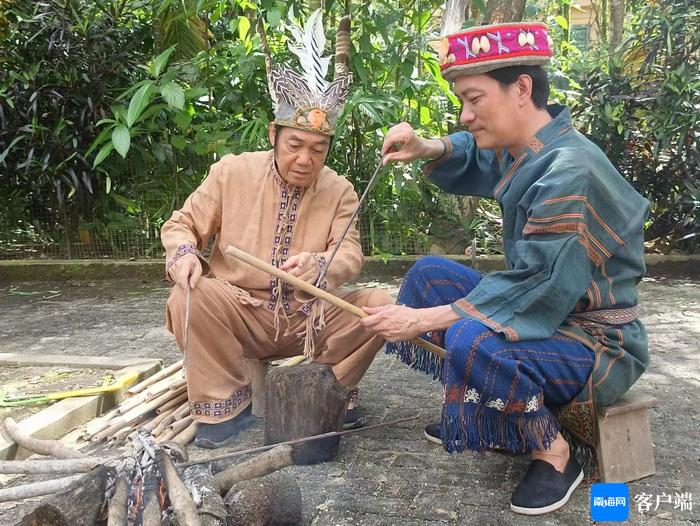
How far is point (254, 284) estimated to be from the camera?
299 cm

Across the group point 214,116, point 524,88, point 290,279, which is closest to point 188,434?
point 290,279

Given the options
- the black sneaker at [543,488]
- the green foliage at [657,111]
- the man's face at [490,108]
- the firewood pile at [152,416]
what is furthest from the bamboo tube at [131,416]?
the green foliage at [657,111]

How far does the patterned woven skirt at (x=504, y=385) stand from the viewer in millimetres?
2209

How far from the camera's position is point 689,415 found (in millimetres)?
3041

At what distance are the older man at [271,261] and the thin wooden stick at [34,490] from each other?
0.89 m

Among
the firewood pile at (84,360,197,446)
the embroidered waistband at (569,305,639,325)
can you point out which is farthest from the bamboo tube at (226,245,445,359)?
the firewood pile at (84,360,197,446)

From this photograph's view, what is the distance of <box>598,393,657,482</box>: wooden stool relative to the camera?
2365mm

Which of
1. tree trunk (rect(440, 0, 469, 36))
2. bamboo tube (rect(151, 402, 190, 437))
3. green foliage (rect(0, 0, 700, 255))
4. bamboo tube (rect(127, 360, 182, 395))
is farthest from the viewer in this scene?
green foliage (rect(0, 0, 700, 255))

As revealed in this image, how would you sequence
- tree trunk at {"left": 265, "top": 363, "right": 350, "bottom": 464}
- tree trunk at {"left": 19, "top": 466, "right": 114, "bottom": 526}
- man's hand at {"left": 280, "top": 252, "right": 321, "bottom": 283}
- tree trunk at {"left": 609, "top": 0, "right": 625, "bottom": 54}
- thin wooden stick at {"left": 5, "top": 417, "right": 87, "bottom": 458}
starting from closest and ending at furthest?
tree trunk at {"left": 19, "top": 466, "right": 114, "bottom": 526} < thin wooden stick at {"left": 5, "top": 417, "right": 87, "bottom": 458} < tree trunk at {"left": 265, "top": 363, "right": 350, "bottom": 464} < man's hand at {"left": 280, "top": 252, "right": 321, "bottom": 283} < tree trunk at {"left": 609, "top": 0, "right": 625, "bottom": 54}

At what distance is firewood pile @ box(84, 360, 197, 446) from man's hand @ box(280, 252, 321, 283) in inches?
31.4

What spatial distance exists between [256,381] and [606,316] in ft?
5.11

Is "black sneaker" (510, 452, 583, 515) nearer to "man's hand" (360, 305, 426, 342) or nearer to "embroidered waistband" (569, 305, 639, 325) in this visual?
"embroidered waistband" (569, 305, 639, 325)

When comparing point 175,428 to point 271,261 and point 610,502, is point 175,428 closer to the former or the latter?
point 271,261

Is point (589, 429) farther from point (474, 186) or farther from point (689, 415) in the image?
point (474, 186)
